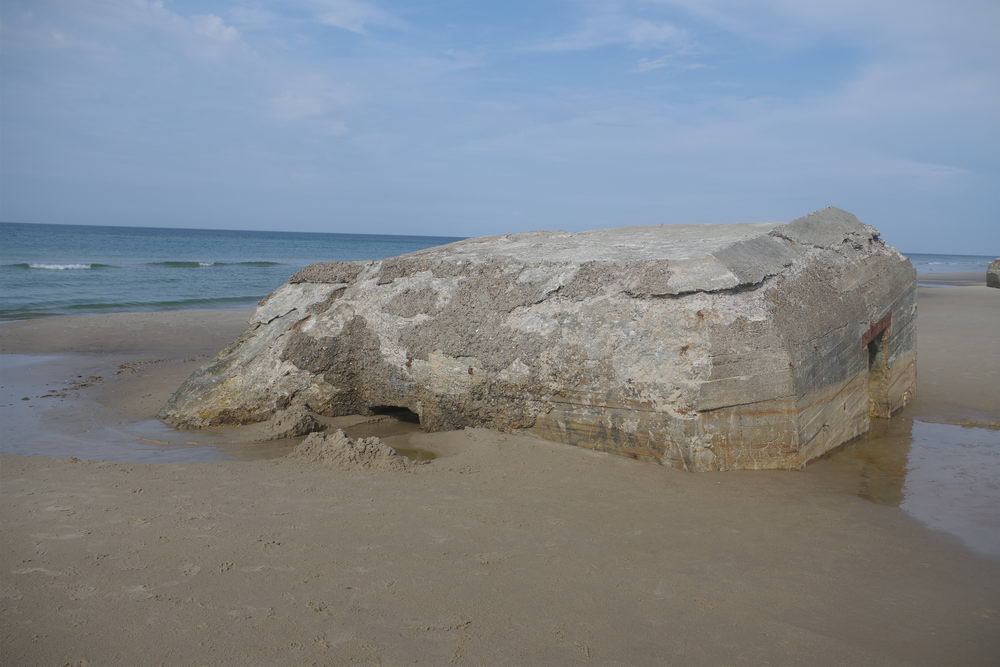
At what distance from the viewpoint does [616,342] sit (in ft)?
13.0

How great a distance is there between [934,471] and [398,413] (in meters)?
3.47

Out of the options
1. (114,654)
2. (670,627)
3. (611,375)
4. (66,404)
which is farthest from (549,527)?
(66,404)

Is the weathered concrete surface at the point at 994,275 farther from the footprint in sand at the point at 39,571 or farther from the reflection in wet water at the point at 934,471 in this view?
the footprint in sand at the point at 39,571

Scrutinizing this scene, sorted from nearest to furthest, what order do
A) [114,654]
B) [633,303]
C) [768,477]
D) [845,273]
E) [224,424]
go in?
[114,654] → [768,477] → [633,303] → [845,273] → [224,424]

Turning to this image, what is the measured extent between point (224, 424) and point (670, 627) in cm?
365

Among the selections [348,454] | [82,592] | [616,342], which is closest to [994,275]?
[616,342]

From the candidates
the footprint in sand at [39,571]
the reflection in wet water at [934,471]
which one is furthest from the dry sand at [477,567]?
the reflection in wet water at [934,471]

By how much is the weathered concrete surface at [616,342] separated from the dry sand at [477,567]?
0.89ft

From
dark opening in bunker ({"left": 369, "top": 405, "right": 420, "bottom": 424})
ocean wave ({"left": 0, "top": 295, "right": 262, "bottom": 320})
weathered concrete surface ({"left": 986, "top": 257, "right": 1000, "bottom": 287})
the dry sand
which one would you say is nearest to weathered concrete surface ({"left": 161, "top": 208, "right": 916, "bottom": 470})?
dark opening in bunker ({"left": 369, "top": 405, "right": 420, "bottom": 424})

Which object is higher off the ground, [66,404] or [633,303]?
[633,303]

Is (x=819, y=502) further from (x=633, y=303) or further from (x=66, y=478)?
(x=66, y=478)

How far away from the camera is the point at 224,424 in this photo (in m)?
4.93

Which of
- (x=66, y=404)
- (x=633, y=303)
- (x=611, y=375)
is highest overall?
(x=633, y=303)

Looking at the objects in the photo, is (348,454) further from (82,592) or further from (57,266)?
(57,266)
